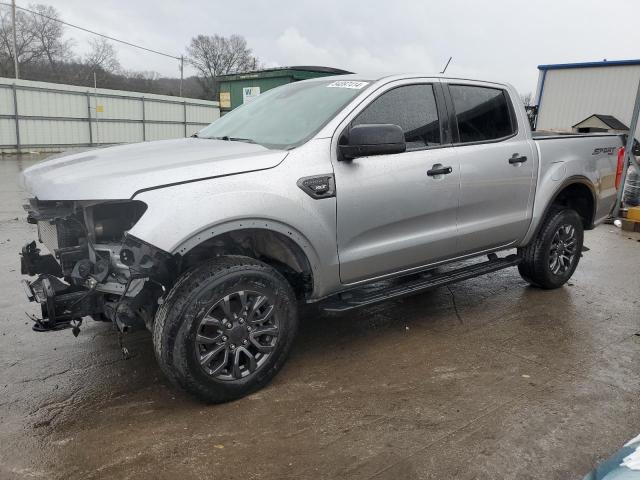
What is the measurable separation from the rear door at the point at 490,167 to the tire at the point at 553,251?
42cm

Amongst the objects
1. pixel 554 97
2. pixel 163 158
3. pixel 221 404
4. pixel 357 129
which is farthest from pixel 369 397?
pixel 554 97

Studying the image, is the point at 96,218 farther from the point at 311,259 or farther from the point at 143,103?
the point at 143,103

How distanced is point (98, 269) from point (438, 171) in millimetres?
2359

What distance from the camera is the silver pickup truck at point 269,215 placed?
112 inches

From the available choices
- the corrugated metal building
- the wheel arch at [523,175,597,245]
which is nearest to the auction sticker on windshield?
the wheel arch at [523,175,597,245]

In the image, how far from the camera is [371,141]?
322 centimetres

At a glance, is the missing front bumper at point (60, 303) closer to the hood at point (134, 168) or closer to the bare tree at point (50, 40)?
the hood at point (134, 168)

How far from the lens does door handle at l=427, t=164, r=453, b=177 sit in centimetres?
377

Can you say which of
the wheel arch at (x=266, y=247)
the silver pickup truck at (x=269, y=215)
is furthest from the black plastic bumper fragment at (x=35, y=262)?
the wheel arch at (x=266, y=247)

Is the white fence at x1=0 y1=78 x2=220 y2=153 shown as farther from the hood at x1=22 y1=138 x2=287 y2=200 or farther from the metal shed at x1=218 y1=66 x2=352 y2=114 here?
the hood at x1=22 y1=138 x2=287 y2=200

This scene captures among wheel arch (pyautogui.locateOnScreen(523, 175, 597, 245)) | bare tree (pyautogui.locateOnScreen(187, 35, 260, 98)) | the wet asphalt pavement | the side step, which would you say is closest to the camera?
the wet asphalt pavement

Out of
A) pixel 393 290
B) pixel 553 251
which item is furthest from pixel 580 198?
pixel 393 290

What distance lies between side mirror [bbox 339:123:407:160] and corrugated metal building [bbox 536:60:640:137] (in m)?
20.1

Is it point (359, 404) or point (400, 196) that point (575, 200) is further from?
point (359, 404)
